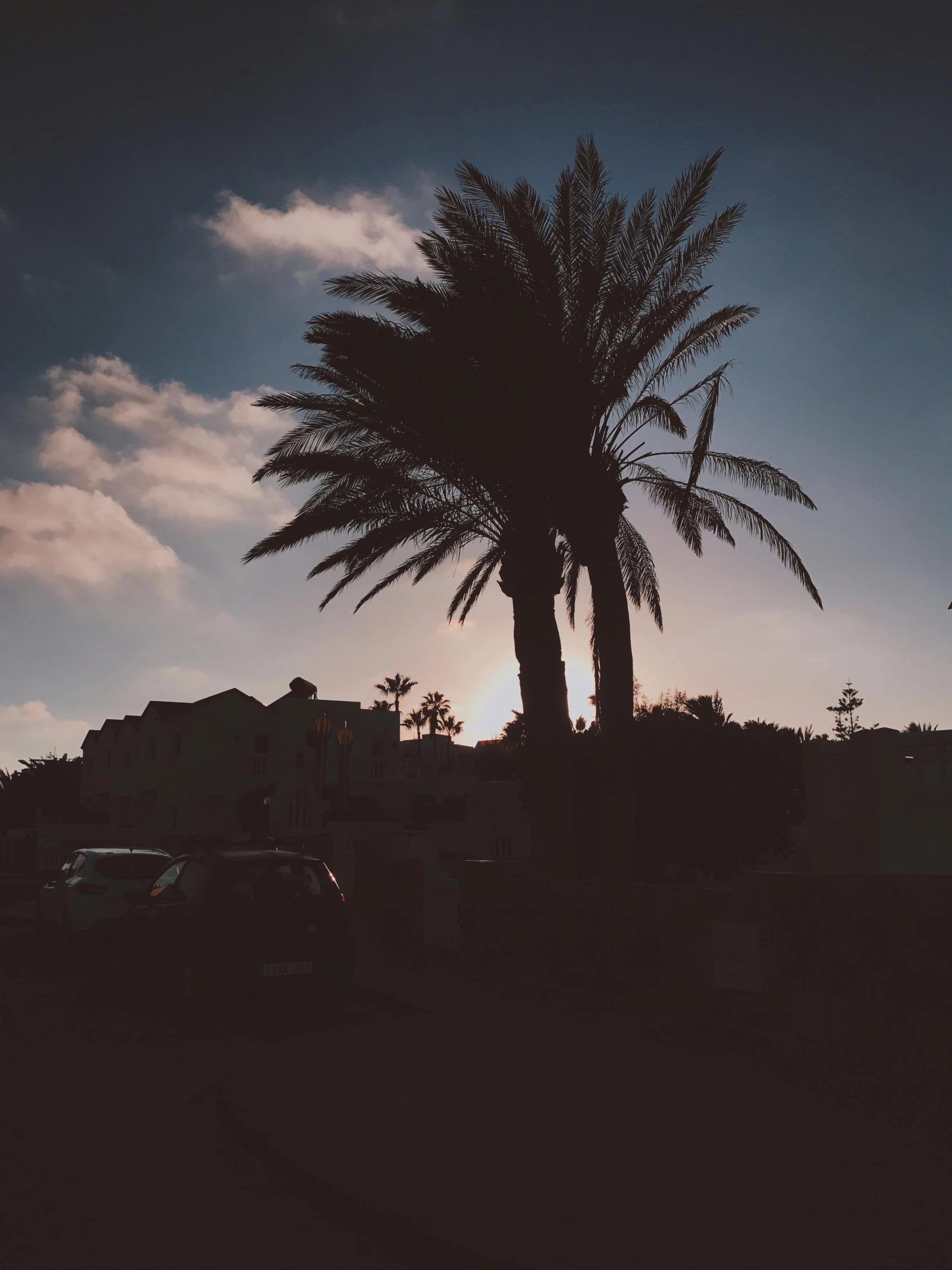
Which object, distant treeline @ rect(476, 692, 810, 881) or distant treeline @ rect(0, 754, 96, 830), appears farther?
distant treeline @ rect(0, 754, 96, 830)

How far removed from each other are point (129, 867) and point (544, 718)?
6566mm

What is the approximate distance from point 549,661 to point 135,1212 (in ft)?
35.8

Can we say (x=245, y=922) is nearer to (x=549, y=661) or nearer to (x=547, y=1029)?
(x=547, y=1029)

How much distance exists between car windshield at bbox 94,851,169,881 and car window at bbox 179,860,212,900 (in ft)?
15.3

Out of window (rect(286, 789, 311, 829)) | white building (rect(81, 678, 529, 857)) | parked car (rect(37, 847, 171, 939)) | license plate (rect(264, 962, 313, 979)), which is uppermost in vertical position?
white building (rect(81, 678, 529, 857))

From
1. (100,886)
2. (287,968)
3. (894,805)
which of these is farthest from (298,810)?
(287,968)

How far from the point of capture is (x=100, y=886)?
14.2 m

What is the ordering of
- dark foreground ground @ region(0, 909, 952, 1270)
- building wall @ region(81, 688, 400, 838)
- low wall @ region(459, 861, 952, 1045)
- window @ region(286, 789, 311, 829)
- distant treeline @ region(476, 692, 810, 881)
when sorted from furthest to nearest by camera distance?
building wall @ region(81, 688, 400, 838), window @ region(286, 789, 311, 829), distant treeline @ region(476, 692, 810, 881), low wall @ region(459, 861, 952, 1045), dark foreground ground @ region(0, 909, 952, 1270)

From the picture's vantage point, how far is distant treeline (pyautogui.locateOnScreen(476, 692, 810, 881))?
74.8 feet

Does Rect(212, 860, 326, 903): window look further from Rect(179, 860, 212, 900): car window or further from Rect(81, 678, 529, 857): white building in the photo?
Rect(81, 678, 529, 857): white building

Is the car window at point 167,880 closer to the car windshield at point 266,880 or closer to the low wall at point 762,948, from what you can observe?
the car windshield at point 266,880

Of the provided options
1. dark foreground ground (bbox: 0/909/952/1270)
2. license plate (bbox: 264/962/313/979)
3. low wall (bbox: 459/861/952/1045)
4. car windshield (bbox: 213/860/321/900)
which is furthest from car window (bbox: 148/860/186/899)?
low wall (bbox: 459/861/952/1045)

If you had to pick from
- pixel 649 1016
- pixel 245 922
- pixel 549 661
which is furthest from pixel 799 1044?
pixel 549 661

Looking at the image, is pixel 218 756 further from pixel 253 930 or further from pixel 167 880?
pixel 253 930
